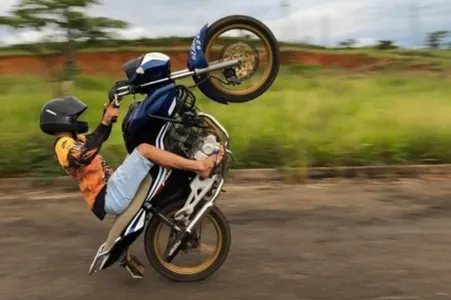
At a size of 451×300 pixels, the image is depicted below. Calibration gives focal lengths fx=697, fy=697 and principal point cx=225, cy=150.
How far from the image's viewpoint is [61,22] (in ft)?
41.7

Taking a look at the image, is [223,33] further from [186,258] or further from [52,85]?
[52,85]

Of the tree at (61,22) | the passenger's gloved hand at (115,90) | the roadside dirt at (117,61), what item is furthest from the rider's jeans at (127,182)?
the roadside dirt at (117,61)

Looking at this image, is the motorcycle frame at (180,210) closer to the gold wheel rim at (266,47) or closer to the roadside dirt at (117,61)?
the gold wheel rim at (266,47)

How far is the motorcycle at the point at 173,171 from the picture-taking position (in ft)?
16.9

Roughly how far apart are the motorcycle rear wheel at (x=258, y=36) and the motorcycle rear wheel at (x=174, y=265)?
3.11 feet

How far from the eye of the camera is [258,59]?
5539mm

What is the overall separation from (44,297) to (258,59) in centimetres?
244

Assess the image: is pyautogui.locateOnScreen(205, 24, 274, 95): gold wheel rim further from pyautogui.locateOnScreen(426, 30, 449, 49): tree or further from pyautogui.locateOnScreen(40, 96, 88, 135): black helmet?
pyautogui.locateOnScreen(426, 30, 449, 49): tree

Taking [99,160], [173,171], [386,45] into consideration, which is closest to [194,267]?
[173,171]

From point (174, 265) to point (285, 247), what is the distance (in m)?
1.29

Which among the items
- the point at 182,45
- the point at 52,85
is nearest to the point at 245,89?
the point at 52,85

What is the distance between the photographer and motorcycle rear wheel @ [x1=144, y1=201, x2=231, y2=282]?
208 inches

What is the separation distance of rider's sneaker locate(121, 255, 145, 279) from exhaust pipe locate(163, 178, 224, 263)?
277 mm

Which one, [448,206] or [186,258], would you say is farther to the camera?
[448,206]
